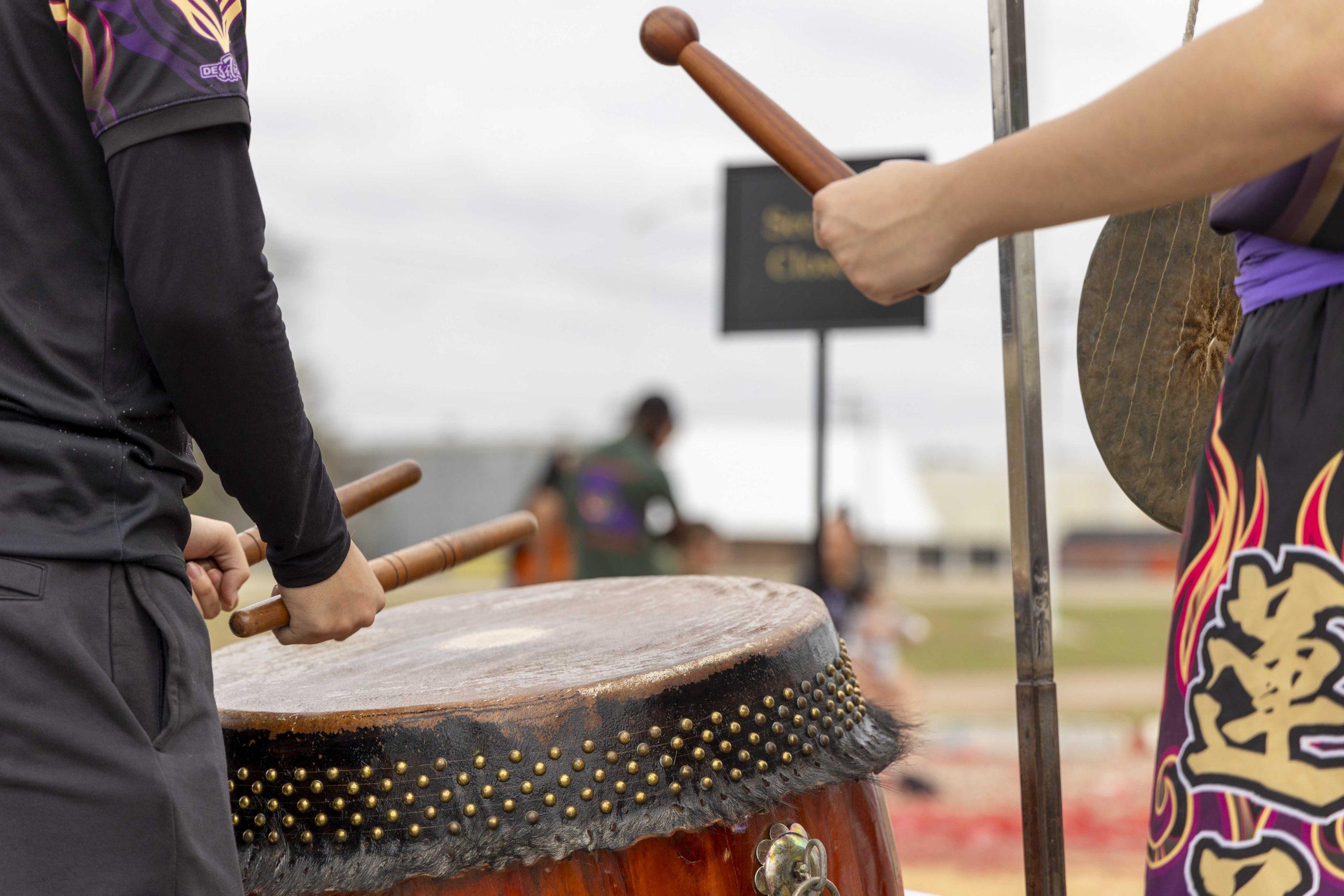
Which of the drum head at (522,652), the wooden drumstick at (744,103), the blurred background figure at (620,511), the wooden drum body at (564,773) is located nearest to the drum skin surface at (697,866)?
the wooden drum body at (564,773)

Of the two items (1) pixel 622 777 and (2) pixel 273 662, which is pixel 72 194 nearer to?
(1) pixel 622 777

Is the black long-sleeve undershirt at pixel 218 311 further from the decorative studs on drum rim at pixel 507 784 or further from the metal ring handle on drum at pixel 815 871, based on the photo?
the metal ring handle on drum at pixel 815 871

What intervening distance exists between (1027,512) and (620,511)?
3.15 metres

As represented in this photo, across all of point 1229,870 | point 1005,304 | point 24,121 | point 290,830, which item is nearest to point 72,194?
point 24,121

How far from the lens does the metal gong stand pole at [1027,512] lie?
135 centimetres

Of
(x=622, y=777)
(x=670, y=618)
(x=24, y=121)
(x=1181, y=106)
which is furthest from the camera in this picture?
(x=670, y=618)

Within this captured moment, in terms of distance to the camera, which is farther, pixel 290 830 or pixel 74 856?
pixel 290 830

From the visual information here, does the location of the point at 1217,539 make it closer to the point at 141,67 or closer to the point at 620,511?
the point at 141,67

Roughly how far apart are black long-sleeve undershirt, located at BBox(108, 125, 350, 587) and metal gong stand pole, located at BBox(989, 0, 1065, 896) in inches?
32.8

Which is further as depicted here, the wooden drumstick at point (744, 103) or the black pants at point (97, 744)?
the wooden drumstick at point (744, 103)

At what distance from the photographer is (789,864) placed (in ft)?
3.76

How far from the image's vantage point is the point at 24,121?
0.79m

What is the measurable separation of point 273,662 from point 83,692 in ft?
2.27

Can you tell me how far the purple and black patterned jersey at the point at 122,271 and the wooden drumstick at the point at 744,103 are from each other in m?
0.41
